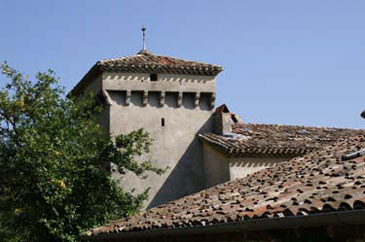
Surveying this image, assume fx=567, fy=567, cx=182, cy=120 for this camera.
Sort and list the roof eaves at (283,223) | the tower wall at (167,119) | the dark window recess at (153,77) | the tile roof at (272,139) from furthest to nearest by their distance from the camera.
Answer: the dark window recess at (153,77), the tower wall at (167,119), the tile roof at (272,139), the roof eaves at (283,223)

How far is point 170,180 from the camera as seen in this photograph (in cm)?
2020

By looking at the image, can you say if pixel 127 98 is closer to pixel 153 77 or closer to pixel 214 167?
pixel 153 77

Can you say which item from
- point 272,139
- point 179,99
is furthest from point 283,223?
point 179,99

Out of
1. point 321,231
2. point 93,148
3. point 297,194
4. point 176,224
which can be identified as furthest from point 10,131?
point 321,231

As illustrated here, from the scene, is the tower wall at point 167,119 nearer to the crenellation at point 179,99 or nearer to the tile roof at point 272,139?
the crenellation at point 179,99

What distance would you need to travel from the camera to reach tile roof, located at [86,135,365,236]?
5250 millimetres

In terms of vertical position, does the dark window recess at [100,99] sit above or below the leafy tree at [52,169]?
above

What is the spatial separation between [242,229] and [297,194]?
977 millimetres

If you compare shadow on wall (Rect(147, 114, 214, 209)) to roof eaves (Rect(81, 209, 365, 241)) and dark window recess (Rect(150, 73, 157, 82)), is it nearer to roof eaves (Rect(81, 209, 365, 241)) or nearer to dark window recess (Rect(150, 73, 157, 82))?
dark window recess (Rect(150, 73, 157, 82))

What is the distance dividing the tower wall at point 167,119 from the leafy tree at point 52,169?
9.68ft

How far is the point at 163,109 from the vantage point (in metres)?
20.8

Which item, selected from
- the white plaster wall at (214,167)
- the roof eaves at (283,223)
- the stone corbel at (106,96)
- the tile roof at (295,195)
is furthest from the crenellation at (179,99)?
the roof eaves at (283,223)

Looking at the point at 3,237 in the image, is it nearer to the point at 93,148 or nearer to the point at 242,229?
the point at 93,148

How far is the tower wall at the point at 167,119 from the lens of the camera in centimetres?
2012
